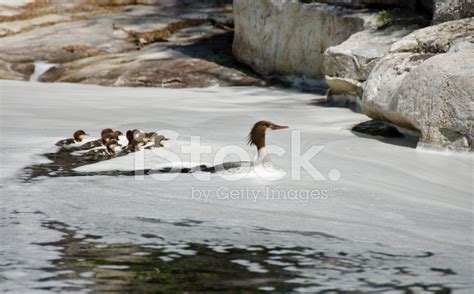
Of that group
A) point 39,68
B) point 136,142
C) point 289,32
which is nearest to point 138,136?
point 136,142

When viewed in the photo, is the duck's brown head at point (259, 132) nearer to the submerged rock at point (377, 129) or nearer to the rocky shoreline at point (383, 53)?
the rocky shoreline at point (383, 53)

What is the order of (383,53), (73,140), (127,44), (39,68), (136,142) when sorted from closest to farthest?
1. (136,142)
2. (73,140)
3. (383,53)
4. (39,68)
5. (127,44)

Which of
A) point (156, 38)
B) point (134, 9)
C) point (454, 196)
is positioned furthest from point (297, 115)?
point (134, 9)

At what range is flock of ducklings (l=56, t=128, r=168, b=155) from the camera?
993 centimetres

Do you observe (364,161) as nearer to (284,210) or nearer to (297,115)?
(284,210)

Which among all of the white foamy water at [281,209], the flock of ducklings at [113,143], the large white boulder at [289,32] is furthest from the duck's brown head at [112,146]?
the large white boulder at [289,32]

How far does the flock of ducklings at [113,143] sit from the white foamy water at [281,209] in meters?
0.29

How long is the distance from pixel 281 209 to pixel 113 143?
10.5 feet

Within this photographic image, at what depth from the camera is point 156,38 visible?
72.5 ft

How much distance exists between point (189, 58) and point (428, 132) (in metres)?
10.1

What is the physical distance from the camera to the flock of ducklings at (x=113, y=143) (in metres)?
9.93

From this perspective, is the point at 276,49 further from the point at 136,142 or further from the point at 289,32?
the point at 136,142

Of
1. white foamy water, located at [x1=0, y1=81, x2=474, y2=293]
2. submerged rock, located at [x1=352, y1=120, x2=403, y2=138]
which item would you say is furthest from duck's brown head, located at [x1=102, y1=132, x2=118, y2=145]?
submerged rock, located at [x1=352, y1=120, x2=403, y2=138]

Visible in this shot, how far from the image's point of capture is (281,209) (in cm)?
733
